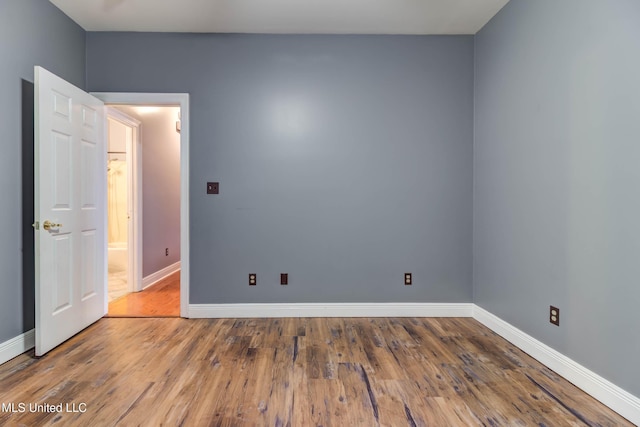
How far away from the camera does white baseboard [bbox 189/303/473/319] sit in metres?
3.14

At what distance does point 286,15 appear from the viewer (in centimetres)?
281

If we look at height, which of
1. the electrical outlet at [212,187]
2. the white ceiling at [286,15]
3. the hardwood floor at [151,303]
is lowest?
the hardwood floor at [151,303]

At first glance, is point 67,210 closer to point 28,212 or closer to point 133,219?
point 28,212

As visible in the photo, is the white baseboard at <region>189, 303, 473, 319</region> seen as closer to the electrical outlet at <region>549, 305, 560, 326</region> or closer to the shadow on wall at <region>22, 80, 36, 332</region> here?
the electrical outlet at <region>549, 305, 560, 326</region>

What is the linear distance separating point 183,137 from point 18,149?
1.16 metres

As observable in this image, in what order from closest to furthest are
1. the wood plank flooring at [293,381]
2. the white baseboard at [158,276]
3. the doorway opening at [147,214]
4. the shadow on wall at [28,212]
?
the wood plank flooring at [293,381] < the shadow on wall at [28,212] < the doorway opening at [147,214] < the white baseboard at [158,276]

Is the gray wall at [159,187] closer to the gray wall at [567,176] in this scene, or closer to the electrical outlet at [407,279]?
the electrical outlet at [407,279]

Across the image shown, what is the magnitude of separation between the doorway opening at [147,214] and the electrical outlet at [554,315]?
121 inches

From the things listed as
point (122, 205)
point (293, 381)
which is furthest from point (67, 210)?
point (122, 205)

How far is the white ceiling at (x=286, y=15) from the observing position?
2641 mm

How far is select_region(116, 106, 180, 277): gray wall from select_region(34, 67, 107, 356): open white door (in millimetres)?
1126

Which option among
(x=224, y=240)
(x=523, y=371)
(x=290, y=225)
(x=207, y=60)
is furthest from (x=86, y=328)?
(x=523, y=371)

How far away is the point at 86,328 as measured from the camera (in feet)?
9.41

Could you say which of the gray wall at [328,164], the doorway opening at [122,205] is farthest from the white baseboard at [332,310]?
the doorway opening at [122,205]
